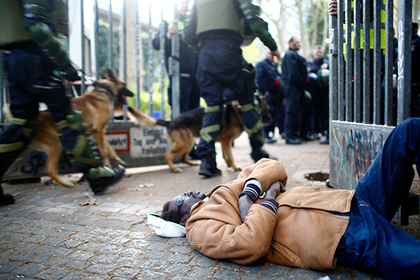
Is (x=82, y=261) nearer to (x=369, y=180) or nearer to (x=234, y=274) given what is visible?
(x=234, y=274)

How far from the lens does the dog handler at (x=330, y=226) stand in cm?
185

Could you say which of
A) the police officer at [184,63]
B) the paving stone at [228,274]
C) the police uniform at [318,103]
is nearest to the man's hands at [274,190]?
the paving stone at [228,274]

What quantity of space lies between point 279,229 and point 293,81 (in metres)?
6.99

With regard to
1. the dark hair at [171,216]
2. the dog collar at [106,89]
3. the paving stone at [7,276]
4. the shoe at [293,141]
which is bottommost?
the paving stone at [7,276]

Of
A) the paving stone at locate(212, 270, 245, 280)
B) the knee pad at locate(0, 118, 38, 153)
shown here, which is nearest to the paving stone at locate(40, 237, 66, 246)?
the knee pad at locate(0, 118, 38, 153)

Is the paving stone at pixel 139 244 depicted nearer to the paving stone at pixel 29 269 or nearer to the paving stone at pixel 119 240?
the paving stone at pixel 119 240

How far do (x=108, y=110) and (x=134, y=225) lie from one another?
104 inches

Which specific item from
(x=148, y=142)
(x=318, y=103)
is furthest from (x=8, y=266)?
(x=318, y=103)

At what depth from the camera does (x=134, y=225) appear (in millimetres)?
2967

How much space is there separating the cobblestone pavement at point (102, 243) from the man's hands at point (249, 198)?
1.16 ft

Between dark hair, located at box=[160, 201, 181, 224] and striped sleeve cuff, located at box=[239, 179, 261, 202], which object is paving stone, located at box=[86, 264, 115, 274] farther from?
striped sleeve cuff, located at box=[239, 179, 261, 202]

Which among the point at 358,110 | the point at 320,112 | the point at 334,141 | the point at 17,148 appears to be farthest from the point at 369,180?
the point at 320,112

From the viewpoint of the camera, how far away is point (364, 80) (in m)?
3.11

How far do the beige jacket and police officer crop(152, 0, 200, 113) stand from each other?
4.37 meters
